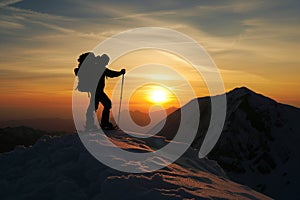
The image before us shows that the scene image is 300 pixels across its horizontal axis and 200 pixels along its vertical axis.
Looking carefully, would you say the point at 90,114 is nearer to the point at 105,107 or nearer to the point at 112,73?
the point at 105,107

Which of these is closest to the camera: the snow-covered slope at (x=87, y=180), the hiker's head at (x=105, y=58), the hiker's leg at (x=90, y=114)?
the snow-covered slope at (x=87, y=180)

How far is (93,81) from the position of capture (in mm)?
17188

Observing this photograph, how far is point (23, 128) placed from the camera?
589 ft

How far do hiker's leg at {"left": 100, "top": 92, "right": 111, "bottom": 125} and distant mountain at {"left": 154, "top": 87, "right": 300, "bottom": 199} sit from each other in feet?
466

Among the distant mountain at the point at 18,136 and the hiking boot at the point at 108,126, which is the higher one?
the hiking boot at the point at 108,126

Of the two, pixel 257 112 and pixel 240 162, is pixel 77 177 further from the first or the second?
pixel 257 112

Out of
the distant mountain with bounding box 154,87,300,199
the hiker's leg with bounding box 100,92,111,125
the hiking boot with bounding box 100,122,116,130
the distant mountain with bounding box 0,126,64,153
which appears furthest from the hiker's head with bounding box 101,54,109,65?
the distant mountain with bounding box 0,126,64,153

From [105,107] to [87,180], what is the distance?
792 centimetres

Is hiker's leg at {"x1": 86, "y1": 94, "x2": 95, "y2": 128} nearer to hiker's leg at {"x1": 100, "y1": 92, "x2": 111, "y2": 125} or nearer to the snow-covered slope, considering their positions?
hiker's leg at {"x1": 100, "y1": 92, "x2": 111, "y2": 125}

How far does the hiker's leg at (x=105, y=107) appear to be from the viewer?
57.5 ft

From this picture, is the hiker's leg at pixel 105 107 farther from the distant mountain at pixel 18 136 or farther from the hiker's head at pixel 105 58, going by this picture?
the distant mountain at pixel 18 136

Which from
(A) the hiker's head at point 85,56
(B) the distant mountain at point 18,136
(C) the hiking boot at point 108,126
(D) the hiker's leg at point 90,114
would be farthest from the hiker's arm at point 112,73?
(B) the distant mountain at point 18,136

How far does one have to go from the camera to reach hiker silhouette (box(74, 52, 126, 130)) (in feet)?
55.4

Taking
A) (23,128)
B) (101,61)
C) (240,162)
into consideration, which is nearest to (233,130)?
(240,162)
